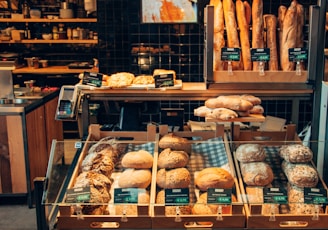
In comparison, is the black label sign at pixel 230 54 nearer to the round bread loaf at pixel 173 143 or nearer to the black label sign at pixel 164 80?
the black label sign at pixel 164 80

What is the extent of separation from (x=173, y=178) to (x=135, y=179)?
0.18 metres

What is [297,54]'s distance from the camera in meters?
2.29

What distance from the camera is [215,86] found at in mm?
2369

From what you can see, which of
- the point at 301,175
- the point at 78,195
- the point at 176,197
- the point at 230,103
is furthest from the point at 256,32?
the point at 78,195

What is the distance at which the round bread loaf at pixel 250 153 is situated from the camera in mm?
2154

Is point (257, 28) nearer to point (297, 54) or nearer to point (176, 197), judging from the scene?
point (297, 54)

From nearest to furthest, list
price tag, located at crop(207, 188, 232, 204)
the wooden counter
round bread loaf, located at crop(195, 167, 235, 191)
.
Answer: price tag, located at crop(207, 188, 232, 204), round bread loaf, located at crop(195, 167, 235, 191), the wooden counter

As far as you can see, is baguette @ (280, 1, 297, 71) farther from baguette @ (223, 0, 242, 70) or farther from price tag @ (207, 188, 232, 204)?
price tag @ (207, 188, 232, 204)

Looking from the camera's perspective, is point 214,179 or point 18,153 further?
point 18,153

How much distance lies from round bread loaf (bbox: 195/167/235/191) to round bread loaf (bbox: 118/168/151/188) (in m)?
0.23

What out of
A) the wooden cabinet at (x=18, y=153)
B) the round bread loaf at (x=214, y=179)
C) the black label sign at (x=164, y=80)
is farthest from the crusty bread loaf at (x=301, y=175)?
the wooden cabinet at (x=18, y=153)

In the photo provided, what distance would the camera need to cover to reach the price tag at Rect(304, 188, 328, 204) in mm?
1889

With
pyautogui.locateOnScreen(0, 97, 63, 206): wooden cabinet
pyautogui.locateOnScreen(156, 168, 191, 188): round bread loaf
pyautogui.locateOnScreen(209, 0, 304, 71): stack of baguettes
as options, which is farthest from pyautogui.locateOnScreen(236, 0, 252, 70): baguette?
pyautogui.locateOnScreen(0, 97, 63, 206): wooden cabinet

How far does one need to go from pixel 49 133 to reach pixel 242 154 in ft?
9.51
